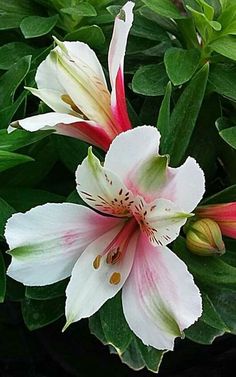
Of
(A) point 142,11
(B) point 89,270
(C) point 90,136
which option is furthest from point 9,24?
(B) point 89,270

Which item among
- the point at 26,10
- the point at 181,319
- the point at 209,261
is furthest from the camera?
the point at 26,10

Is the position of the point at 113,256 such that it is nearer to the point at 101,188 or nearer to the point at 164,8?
the point at 101,188

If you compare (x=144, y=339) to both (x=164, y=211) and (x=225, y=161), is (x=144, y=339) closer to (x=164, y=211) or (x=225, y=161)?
(x=164, y=211)

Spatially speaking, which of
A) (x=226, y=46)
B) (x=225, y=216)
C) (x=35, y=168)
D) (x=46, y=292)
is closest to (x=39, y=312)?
(x=46, y=292)

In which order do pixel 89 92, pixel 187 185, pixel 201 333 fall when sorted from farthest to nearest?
pixel 201 333 < pixel 89 92 < pixel 187 185

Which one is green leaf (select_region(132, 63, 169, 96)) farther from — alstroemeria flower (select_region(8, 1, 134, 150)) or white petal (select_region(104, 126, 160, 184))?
white petal (select_region(104, 126, 160, 184))

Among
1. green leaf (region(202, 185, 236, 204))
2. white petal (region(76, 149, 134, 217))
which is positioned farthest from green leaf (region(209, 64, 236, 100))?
white petal (region(76, 149, 134, 217))
